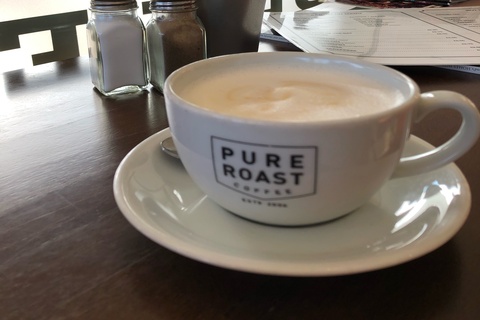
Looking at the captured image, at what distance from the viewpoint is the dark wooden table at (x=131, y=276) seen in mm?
279

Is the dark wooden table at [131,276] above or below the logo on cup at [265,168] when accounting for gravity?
below

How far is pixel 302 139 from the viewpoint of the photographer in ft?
0.94

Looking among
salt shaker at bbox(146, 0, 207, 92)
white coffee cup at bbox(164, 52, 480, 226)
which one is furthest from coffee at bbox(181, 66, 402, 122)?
salt shaker at bbox(146, 0, 207, 92)

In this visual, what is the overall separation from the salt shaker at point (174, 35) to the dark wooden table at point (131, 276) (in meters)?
0.21

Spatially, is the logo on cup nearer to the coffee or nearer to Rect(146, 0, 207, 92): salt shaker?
the coffee

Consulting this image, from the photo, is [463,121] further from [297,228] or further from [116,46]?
[116,46]

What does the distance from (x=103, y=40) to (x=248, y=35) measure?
20cm

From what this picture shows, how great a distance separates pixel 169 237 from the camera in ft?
0.99

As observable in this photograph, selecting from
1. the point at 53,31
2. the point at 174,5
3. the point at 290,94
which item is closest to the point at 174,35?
the point at 174,5

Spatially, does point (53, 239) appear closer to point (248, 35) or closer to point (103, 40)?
point (103, 40)

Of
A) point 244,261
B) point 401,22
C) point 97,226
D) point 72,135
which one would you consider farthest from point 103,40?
point 401,22

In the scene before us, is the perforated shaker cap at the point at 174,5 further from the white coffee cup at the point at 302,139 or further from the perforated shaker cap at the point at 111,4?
the white coffee cup at the point at 302,139

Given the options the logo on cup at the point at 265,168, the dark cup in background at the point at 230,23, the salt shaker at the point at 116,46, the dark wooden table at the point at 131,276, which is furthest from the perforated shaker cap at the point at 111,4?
the logo on cup at the point at 265,168

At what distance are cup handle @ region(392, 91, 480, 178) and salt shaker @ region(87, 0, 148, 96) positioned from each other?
399 mm
